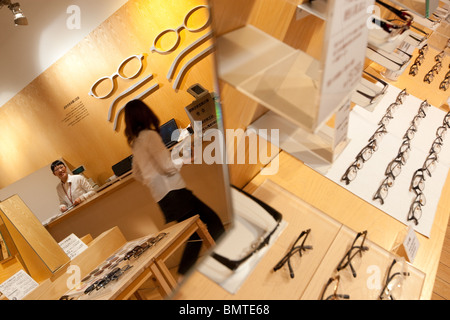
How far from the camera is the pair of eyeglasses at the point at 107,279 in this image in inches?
32.1

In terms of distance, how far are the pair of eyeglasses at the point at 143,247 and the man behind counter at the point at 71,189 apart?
0.26 metres

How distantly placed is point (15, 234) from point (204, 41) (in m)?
2.08

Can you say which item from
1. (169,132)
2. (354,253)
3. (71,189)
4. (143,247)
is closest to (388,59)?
(354,253)

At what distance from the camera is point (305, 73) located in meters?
0.69

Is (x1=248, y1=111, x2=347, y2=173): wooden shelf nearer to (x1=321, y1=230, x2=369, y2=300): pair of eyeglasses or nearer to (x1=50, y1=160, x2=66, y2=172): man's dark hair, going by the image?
(x1=321, y1=230, x2=369, y2=300): pair of eyeglasses

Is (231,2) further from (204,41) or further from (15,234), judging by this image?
(204,41)

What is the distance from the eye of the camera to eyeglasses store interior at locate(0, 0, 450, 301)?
69 centimetres

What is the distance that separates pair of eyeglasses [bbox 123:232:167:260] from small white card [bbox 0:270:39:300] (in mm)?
267

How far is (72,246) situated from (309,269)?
718 mm

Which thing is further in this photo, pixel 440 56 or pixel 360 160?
pixel 440 56

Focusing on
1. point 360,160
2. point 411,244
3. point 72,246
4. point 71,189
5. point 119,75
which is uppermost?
point 119,75

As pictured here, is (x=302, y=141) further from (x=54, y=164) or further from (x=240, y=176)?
(x=54, y=164)

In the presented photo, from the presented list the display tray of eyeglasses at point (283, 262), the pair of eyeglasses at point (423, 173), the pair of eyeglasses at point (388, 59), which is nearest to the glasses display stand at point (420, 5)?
the pair of eyeglasses at point (388, 59)

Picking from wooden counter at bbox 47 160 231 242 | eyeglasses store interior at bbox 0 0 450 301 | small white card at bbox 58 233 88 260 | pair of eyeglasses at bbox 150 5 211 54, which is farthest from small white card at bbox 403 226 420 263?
pair of eyeglasses at bbox 150 5 211 54
